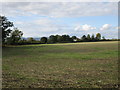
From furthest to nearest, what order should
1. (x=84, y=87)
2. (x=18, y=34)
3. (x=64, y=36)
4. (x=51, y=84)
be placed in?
(x=64, y=36) → (x=18, y=34) → (x=51, y=84) → (x=84, y=87)

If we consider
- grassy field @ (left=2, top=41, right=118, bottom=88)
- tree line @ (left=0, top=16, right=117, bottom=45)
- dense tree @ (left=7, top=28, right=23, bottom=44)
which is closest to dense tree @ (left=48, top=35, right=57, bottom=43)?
tree line @ (left=0, top=16, right=117, bottom=45)

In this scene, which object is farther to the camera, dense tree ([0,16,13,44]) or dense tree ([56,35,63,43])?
dense tree ([56,35,63,43])

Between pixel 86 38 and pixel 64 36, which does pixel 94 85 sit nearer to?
pixel 64 36

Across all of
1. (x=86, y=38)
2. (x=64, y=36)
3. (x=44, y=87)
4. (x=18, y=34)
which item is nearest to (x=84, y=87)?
(x=44, y=87)

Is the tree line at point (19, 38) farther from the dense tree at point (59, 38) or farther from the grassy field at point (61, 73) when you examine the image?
the grassy field at point (61, 73)

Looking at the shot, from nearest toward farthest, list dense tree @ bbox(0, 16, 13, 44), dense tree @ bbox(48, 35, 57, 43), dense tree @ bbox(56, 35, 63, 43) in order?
dense tree @ bbox(0, 16, 13, 44), dense tree @ bbox(48, 35, 57, 43), dense tree @ bbox(56, 35, 63, 43)

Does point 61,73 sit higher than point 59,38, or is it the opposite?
point 59,38

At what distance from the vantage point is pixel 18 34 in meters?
55.6

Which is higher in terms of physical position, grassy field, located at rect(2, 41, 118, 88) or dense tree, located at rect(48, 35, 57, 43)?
dense tree, located at rect(48, 35, 57, 43)

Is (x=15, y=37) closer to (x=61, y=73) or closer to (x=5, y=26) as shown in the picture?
(x=5, y=26)

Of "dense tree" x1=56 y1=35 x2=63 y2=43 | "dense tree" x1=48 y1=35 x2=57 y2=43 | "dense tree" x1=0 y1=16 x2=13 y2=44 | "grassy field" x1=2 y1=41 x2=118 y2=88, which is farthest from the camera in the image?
"dense tree" x1=56 y1=35 x2=63 y2=43

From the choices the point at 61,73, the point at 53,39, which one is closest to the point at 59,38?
the point at 53,39

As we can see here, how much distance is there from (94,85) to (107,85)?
20.1 inches

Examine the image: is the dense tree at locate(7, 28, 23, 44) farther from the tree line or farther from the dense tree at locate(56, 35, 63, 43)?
the dense tree at locate(56, 35, 63, 43)
